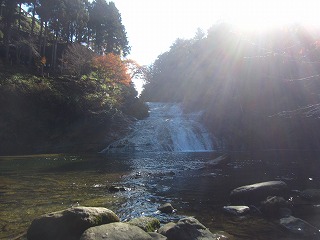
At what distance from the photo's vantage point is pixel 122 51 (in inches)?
2461

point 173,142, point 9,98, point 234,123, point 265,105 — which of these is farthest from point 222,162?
point 9,98

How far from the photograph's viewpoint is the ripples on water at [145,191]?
8064 mm

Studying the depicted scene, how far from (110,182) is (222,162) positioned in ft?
28.6

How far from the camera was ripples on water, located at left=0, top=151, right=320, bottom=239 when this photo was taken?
8064mm

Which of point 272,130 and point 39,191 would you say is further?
point 272,130

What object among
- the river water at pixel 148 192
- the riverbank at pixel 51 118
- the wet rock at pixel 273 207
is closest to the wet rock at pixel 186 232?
the river water at pixel 148 192

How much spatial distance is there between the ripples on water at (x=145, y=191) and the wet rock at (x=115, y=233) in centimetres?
214

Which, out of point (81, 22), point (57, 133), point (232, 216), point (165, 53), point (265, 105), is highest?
point (165, 53)

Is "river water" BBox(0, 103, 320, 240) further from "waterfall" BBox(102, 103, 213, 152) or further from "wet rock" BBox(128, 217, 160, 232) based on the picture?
"waterfall" BBox(102, 103, 213, 152)

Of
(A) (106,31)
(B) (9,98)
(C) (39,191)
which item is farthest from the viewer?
(A) (106,31)

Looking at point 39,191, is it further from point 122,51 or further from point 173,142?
point 122,51

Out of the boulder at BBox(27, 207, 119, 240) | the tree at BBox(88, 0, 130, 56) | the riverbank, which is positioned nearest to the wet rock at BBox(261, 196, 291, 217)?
the boulder at BBox(27, 207, 119, 240)

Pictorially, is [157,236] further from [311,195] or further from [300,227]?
[311,195]

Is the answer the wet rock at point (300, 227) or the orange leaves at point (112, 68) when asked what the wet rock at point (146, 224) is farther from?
the orange leaves at point (112, 68)
